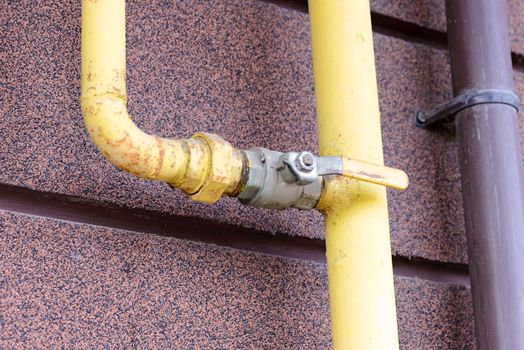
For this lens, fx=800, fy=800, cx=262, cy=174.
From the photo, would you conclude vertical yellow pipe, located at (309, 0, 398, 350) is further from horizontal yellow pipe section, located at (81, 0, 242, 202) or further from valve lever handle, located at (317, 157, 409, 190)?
horizontal yellow pipe section, located at (81, 0, 242, 202)

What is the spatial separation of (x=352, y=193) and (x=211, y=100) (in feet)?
0.62

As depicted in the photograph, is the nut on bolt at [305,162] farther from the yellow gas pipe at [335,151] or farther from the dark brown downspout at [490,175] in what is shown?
the dark brown downspout at [490,175]

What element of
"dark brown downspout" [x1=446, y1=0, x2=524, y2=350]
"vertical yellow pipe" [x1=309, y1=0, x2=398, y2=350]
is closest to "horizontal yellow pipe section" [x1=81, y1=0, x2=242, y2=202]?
"vertical yellow pipe" [x1=309, y1=0, x2=398, y2=350]

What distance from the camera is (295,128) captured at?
2.98 ft

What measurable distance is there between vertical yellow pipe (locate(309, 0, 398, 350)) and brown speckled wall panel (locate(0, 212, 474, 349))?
0.23 ft

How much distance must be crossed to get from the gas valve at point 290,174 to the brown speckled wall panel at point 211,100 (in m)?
0.08

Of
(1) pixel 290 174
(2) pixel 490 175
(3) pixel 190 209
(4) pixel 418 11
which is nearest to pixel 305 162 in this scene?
(1) pixel 290 174

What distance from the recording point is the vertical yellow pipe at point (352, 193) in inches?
29.5

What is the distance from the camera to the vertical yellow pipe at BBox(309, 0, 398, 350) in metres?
0.75

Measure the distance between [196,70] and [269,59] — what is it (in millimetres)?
98

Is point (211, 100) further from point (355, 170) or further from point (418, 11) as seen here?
point (418, 11)

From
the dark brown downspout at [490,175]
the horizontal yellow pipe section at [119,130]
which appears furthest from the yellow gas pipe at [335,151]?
the dark brown downspout at [490,175]

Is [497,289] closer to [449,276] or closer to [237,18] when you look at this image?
[449,276]

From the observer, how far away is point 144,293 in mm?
758
